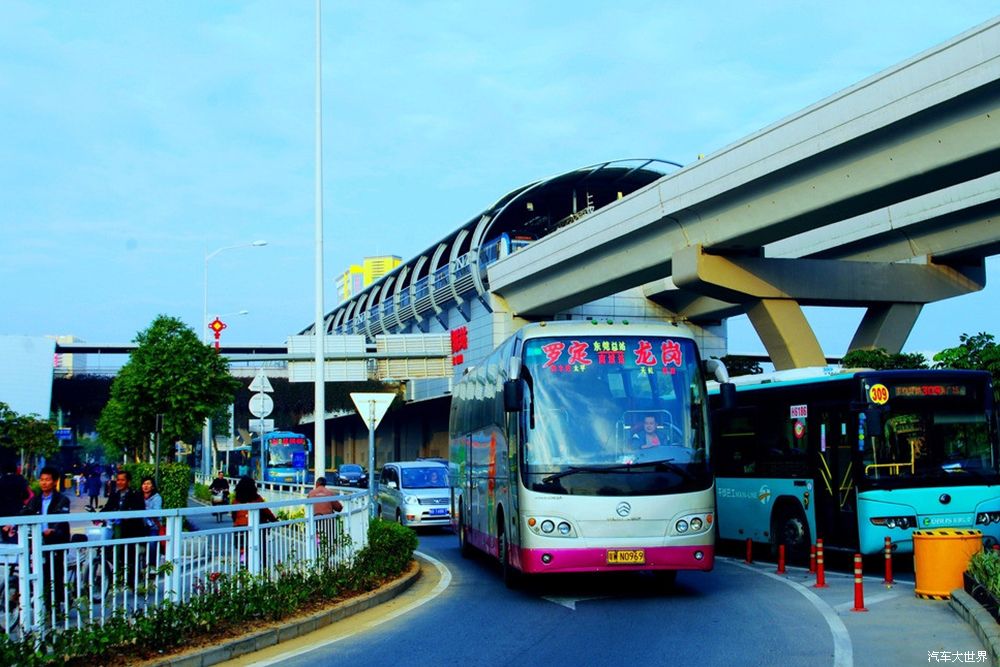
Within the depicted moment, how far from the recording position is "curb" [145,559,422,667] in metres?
9.51

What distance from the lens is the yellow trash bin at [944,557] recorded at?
44.1ft

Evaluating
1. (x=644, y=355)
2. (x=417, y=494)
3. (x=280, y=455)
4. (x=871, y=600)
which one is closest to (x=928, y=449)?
(x=871, y=600)

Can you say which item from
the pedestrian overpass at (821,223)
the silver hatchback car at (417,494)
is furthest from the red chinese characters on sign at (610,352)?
the silver hatchback car at (417,494)

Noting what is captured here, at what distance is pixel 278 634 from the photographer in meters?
10.9

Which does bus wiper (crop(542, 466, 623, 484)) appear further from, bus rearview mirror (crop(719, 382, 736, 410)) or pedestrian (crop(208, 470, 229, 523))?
pedestrian (crop(208, 470, 229, 523))

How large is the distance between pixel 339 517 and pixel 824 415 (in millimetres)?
7566

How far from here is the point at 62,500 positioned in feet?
40.2

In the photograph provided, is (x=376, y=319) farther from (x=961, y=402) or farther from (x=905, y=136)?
(x=961, y=402)

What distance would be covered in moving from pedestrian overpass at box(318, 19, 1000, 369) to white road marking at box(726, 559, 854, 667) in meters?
11.6

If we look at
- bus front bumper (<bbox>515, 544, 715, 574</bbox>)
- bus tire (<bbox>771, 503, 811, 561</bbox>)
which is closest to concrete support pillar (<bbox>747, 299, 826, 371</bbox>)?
bus tire (<bbox>771, 503, 811, 561</bbox>)

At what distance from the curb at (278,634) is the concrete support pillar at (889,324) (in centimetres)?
2577

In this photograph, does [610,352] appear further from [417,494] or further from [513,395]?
[417,494]

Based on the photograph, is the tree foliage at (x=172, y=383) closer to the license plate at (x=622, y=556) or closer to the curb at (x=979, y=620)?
the license plate at (x=622, y=556)

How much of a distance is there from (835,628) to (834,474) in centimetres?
630
